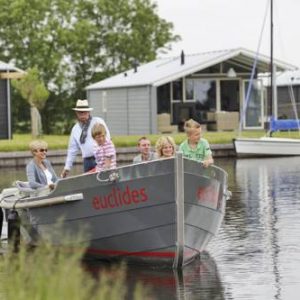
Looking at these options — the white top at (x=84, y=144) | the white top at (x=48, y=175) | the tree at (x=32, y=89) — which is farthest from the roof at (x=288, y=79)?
the white top at (x=48, y=175)

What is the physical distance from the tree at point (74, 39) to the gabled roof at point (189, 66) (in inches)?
242

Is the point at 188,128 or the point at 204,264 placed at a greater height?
the point at 188,128

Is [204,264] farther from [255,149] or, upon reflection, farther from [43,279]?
[255,149]

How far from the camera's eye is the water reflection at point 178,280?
1102 centimetres

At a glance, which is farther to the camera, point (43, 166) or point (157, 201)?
point (43, 166)

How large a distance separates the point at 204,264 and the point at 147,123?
102 ft

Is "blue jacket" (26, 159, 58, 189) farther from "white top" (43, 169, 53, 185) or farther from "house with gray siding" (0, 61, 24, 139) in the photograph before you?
"house with gray siding" (0, 61, 24, 139)

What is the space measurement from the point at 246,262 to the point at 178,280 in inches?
54.1

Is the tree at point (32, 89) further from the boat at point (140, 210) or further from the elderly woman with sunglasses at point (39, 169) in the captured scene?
the boat at point (140, 210)

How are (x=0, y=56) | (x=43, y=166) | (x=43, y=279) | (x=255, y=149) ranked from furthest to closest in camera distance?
(x=0, y=56)
(x=255, y=149)
(x=43, y=166)
(x=43, y=279)

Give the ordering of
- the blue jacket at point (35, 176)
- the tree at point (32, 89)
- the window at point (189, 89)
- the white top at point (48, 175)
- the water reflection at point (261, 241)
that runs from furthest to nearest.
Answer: the window at point (189, 89), the tree at point (32, 89), the white top at point (48, 175), the blue jacket at point (35, 176), the water reflection at point (261, 241)

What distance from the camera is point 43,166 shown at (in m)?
14.0

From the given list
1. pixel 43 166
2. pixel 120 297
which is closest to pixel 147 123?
pixel 43 166

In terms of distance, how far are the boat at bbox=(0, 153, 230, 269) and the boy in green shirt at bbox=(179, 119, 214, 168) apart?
0.28m
